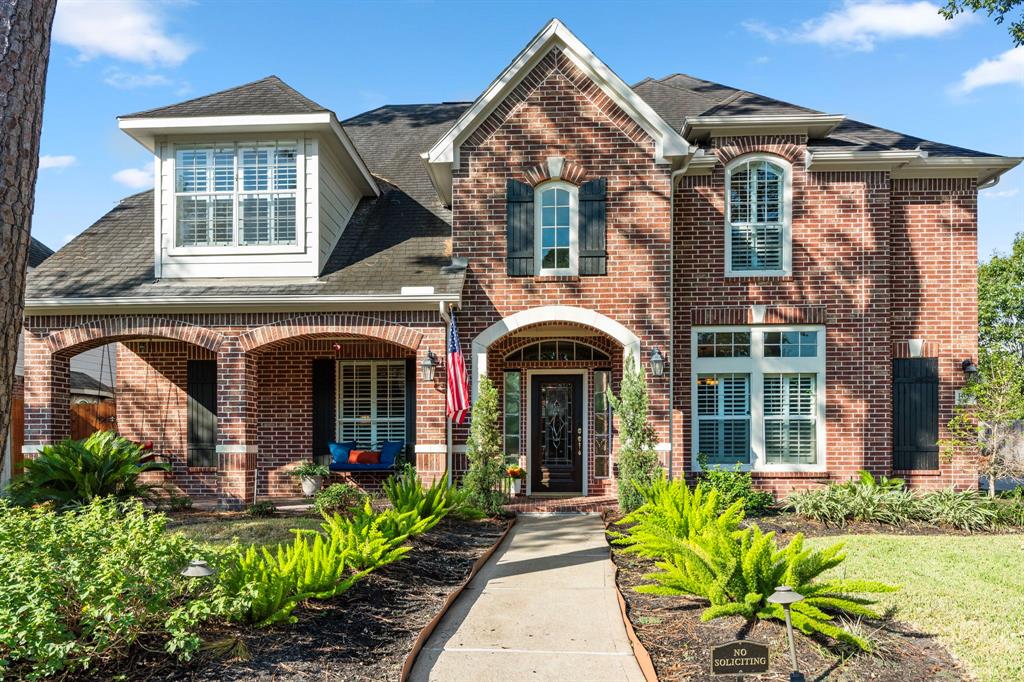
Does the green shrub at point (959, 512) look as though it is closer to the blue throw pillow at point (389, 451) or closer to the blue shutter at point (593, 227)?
the blue shutter at point (593, 227)

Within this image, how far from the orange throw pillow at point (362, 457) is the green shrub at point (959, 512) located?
27.3 feet

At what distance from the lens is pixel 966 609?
6727 mm

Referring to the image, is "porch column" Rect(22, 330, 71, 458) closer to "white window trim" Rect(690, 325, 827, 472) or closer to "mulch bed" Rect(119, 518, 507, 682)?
"mulch bed" Rect(119, 518, 507, 682)

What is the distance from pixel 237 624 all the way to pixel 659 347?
8273mm

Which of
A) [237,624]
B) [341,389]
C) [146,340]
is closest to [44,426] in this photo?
[146,340]

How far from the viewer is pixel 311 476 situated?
44.7 feet

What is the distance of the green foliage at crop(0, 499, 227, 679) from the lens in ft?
14.5

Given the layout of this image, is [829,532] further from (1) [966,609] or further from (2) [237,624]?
(2) [237,624]

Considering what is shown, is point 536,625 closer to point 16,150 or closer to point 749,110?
point 16,150

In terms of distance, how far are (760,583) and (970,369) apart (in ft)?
31.2

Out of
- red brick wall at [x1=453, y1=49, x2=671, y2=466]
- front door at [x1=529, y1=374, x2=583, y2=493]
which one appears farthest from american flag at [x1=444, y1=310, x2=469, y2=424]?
front door at [x1=529, y1=374, x2=583, y2=493]

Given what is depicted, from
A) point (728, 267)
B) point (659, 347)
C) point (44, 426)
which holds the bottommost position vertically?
point (44, 426)

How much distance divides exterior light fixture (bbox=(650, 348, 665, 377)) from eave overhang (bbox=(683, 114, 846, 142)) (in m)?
3.78

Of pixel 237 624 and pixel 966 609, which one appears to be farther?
pixel 966 609
